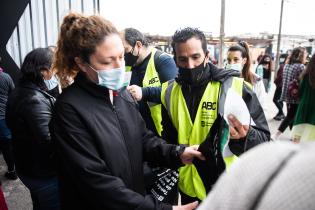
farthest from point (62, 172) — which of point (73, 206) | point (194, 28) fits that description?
point (194, 28)

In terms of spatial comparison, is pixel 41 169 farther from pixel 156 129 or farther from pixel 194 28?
pixel 194 28

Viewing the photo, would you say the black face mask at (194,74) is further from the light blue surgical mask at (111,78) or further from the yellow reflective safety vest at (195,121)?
the light blue surgical mask at (111,78)

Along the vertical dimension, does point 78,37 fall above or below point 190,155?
above

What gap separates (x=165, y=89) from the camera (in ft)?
6.37

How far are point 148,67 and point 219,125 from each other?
1.54 metres

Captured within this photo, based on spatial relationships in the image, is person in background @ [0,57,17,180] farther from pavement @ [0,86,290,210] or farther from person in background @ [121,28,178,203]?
person in background @ [121,28,178,203]

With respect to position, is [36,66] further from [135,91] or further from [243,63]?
[243,63]

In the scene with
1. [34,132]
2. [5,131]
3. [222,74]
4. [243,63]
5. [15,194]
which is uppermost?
[222,74]

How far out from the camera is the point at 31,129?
2.04m

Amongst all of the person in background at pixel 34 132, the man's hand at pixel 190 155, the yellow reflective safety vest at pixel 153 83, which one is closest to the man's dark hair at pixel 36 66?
the person in background at pixel 34 132

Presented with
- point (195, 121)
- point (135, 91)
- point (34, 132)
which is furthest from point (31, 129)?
point (195, 121)

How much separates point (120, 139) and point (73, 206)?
1.32ft

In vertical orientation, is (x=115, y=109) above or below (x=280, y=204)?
below

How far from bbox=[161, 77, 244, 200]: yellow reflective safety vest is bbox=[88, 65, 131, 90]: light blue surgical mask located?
1.42 ft
